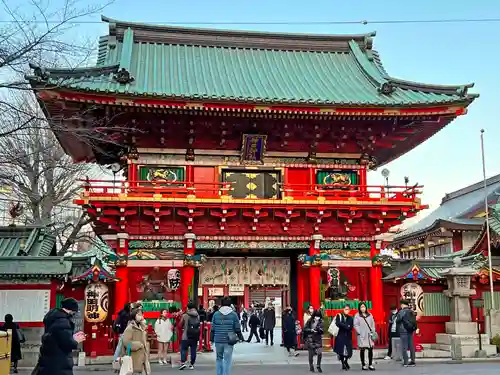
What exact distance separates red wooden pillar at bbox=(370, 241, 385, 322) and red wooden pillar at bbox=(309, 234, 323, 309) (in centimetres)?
189

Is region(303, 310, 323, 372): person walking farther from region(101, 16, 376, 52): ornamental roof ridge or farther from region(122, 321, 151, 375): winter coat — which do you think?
region(101, 16, 376, 52): ornamental roof ridge

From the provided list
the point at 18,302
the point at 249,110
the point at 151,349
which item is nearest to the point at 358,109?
the point at 249,110

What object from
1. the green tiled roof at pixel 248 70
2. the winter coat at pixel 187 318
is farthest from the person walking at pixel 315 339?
the green tiled roof at pixel 248 70

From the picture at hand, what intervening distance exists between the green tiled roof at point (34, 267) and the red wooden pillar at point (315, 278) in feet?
25.9

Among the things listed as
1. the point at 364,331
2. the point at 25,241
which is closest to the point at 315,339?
the point at 364,331

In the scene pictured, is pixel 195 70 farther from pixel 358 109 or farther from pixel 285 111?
pixel 358 109

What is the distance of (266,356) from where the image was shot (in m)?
18.6

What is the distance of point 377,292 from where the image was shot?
19.5 metres

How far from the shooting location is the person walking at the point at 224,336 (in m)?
11.5

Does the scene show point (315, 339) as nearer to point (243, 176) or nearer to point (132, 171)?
point (243, 176)

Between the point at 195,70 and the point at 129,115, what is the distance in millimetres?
4721

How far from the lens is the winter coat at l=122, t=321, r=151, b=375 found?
10.1 meters

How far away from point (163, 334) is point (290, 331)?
432 cm

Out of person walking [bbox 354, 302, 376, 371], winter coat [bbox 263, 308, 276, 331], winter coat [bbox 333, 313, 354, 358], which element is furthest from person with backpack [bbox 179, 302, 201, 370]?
winter coat [bbox 263, 308, 276, 331]
